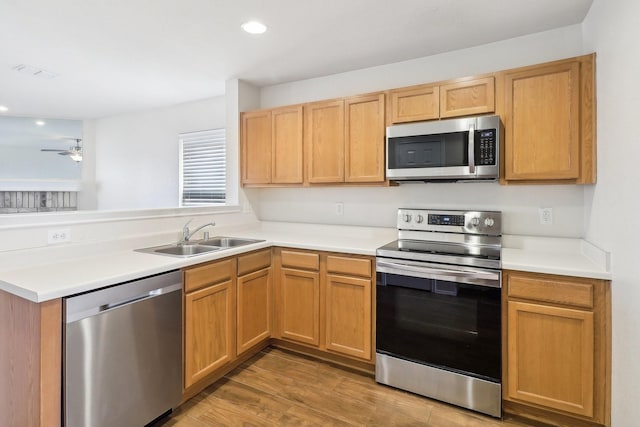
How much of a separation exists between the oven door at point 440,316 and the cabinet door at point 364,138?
81 centimetres

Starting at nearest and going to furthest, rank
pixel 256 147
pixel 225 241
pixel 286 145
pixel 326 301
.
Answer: pixel 326 301
pixel 225 241
pixel 286 145
pixel 256 147

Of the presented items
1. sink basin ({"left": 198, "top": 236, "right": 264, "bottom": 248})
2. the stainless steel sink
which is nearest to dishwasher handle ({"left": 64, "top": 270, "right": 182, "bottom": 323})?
the stainless steel sink

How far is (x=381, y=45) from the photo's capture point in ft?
8.60

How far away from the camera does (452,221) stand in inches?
102

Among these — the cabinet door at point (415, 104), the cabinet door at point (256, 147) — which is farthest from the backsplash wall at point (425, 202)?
the cabinet door at point (415, 104)

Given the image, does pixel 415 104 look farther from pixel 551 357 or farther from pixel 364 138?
pixel 551 357

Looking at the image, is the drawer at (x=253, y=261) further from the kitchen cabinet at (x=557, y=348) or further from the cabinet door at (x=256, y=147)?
the kitchen cabinet at (x=557, y=348)

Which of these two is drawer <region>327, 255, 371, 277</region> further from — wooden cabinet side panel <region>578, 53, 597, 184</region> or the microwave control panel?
wooden cabinet side panel <region>578, 53, 597, 184</region>

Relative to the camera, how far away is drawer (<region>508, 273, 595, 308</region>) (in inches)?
68.7

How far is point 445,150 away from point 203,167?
10.5 feet

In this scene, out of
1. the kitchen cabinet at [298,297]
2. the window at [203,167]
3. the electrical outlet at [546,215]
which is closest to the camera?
the electrical outlet at [546,215]

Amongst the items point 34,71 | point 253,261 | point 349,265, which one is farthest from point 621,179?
point 34,71

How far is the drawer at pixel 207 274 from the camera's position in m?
2.02

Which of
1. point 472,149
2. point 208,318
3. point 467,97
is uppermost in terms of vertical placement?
point 467,97
